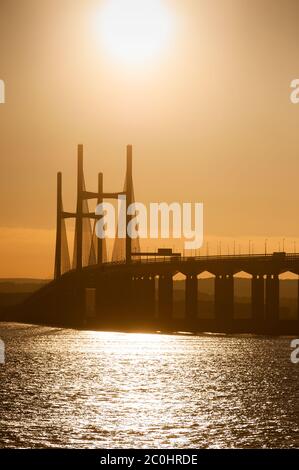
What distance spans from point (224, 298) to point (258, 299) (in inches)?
205

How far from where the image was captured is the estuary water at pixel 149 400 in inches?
1732

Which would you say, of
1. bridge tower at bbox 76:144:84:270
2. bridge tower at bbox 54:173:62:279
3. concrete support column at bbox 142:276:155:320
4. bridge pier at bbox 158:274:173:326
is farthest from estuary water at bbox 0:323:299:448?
bridge tower at bbox 54:173:62:279

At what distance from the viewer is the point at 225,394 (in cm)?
6319

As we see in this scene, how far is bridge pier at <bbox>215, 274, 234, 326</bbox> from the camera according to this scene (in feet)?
452

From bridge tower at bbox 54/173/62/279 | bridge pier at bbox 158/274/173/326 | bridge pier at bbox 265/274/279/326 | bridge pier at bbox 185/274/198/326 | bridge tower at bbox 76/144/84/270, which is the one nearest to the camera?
bridge pier at bbox 265/274/279/326

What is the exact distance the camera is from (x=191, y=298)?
474ft

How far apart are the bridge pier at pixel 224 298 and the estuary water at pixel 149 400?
107ft

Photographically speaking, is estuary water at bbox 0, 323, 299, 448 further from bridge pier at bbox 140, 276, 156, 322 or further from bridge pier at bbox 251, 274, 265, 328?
bridge pier at bbox 140, 276, 156, 322

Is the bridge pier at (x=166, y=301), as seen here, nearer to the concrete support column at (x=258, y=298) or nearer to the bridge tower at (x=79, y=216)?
the bridge tower at (x=79, y=216)

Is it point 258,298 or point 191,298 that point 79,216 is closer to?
point 191,298

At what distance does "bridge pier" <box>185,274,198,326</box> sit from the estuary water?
126 feet

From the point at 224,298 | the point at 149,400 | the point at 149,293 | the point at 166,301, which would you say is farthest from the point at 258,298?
the point at 149,400

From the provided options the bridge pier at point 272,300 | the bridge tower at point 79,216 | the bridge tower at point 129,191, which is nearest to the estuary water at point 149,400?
the bridge pier at point 272,300
